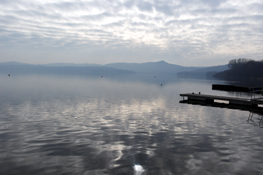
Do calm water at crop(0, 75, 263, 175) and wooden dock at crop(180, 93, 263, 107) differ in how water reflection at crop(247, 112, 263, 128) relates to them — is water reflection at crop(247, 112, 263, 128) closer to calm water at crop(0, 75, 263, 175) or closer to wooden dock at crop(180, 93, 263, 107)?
calm water at crop(0, 75, 263, 175)

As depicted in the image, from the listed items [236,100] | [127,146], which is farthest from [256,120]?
[127,146]

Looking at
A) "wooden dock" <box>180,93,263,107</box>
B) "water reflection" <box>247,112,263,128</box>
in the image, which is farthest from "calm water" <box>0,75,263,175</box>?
"wooden dock" <box>180,93,263,107</box>

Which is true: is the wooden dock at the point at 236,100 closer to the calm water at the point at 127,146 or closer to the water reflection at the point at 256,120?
the water reflection at the point at 256,120

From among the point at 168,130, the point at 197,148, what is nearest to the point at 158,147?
the point at 197,148

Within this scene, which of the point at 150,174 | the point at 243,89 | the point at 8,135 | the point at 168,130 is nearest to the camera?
the point at 150,174

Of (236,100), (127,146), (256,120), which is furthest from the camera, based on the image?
(236,100)

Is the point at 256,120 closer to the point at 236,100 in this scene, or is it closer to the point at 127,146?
the point at 236,100

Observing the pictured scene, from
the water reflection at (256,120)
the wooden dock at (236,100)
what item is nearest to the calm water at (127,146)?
the water reflection at (256,120)

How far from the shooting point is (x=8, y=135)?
14211mm

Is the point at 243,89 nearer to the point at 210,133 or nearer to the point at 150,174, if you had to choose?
the point at 210,133

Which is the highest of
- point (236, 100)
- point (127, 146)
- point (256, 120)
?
Answer: point (236, 100)

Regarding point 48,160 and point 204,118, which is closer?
point 48,160

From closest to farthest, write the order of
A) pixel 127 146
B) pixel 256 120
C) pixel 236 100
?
pixel 127 146, pixel 256 120, pixel 236 100

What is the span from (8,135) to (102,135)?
680 cm
